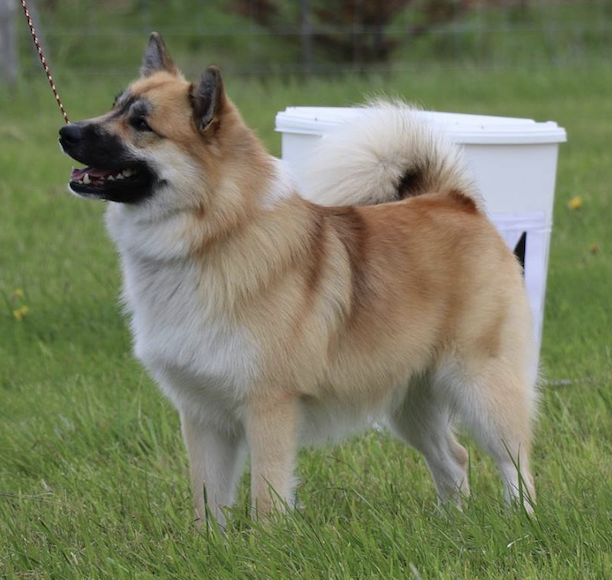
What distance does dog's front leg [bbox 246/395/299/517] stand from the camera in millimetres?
3068

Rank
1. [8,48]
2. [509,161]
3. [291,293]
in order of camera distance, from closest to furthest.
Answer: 1. [291,293]
2. [509,161]
3. [8,48]

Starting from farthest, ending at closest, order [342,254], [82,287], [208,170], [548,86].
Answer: [548,86] < [82,287] < [342,254] < [208,170]

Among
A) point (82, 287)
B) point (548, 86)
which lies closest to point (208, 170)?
point (82, 287)

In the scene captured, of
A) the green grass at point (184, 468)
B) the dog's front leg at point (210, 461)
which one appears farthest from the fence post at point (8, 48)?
the dog's front leg at point (210, 461)

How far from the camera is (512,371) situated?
3.48 m

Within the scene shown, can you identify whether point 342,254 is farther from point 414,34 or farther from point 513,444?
point 414,34

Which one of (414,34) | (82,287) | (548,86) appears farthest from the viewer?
(414,34)

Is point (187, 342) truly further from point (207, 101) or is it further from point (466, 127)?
point (466, 127)

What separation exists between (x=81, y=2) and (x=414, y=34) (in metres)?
4.34

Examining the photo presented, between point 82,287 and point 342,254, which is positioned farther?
point 82,287

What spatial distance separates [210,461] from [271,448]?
0.33 m

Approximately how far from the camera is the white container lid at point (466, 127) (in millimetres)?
3980

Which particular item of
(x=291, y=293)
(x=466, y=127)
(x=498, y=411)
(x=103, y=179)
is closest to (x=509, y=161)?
(x=466, y=127)

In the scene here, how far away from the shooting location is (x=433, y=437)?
3705mm
